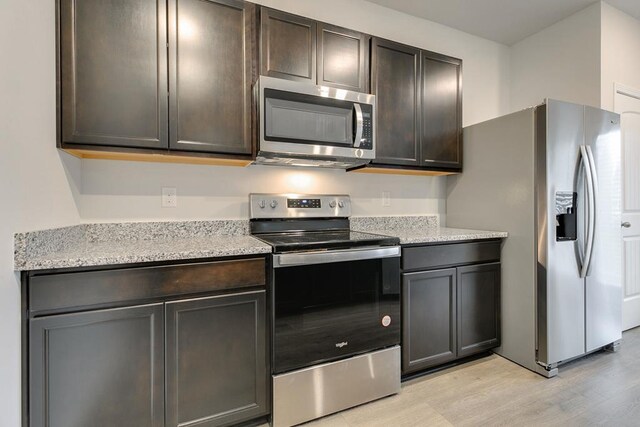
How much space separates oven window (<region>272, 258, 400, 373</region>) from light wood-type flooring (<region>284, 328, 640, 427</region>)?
1.15 ft

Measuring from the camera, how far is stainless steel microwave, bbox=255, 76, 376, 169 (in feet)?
5.92

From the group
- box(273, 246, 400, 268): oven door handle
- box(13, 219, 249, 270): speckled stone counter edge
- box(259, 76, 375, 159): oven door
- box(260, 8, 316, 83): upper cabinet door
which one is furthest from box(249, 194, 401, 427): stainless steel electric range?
box(260, 8, 316, 83): upper cabinet door

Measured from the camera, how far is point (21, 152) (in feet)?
4.09

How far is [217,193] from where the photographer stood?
208 centimetres

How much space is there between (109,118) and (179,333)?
1.12m

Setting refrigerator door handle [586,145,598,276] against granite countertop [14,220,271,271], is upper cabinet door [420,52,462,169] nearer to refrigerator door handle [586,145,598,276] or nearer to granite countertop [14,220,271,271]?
refrigerator door handle [586,145,598,276]

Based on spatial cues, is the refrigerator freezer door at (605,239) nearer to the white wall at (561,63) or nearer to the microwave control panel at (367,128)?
the white wall at (561,63)

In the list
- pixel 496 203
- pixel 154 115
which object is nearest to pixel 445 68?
pixel 496 203

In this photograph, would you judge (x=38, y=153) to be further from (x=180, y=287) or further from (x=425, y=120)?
(x=425, y=120)

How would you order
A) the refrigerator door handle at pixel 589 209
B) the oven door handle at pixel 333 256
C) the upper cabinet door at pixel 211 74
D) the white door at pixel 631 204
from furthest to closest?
the white door at pixel 631 204 < the refrigerator door handle at pixel 589 209 < the upper cabinet door at pixel 211 74 < the oven door handle at pixel 333 256

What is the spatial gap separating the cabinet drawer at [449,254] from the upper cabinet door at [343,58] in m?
1.17

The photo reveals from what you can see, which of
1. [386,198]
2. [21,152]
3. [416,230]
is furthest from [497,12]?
[21,152]

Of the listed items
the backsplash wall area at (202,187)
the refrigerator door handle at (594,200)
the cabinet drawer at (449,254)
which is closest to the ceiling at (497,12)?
the refrigerator door handle at (594,200)

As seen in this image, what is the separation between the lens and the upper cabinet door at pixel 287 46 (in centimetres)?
187
